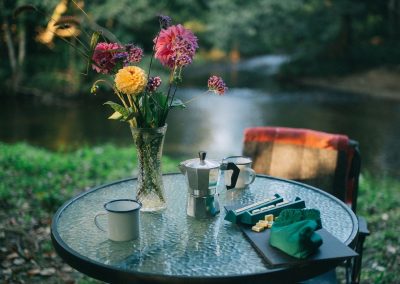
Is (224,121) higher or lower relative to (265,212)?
lower

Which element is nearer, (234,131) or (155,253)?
(155,253)

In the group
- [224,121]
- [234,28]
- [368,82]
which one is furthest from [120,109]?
[234,28]

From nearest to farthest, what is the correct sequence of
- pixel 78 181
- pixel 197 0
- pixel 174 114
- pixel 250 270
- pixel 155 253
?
pixel 250 270, pixel 155 253, pixel 78 181, pixel 174 114, pixel 197 0

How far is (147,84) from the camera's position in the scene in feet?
6.50

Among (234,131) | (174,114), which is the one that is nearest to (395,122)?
(234,131)

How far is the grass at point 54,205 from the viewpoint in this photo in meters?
3.58

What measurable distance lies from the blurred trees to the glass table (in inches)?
375

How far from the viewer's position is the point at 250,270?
1672 mm

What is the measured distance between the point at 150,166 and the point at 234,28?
1648 cm

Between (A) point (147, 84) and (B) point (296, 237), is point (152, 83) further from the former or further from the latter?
(B) point (296, 237)

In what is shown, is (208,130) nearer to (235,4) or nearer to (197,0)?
(197,0)

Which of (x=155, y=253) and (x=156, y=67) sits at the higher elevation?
(x=156, y=67)

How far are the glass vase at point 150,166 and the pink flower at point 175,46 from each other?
0.29 m

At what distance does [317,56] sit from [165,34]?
57.8 feet
